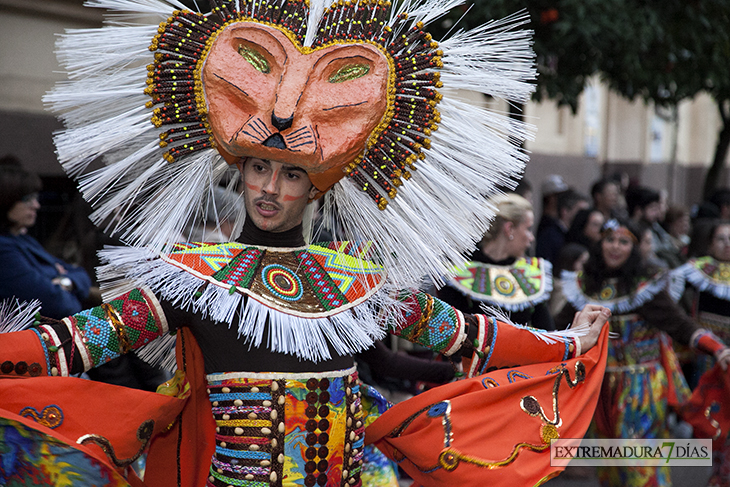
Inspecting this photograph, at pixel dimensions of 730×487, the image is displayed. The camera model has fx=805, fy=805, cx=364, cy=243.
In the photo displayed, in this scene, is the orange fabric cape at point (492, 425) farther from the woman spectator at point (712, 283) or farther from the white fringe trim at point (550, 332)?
the woman spectator at point (712, 283)

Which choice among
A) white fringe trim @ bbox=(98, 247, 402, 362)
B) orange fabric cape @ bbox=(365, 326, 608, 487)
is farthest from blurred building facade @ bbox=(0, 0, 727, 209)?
orange fabric cape @ bbox=(365, 326, 608, 487)

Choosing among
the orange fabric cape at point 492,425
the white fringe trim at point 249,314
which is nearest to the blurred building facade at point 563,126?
the white fringe trim at point 249,314

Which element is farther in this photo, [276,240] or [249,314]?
[276,240]

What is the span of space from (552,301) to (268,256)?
3.86 meters

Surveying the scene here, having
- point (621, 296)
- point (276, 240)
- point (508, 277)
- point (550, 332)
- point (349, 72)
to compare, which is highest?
point (349, 72)

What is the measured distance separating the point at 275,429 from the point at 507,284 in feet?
6.87

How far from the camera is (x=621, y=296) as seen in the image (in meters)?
4.75

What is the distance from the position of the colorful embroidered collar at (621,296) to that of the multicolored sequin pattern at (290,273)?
263 cm

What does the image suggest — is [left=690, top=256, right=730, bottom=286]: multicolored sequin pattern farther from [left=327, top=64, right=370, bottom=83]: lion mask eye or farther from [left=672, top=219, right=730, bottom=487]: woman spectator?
[left=327, top=64, right=370, bottom=83]: lion mask eye

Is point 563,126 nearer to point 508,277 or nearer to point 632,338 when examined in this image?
point 632,338

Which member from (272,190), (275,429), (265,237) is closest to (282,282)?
(265,237)

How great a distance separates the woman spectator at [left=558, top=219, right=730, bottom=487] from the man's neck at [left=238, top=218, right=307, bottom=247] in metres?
2.56

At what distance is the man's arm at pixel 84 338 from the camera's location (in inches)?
80.7

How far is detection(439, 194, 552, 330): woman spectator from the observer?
12.9 ft
